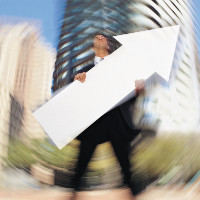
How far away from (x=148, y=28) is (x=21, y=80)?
0.81m

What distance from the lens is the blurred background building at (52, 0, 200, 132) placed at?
1.41 metres

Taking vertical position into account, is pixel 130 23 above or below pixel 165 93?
above

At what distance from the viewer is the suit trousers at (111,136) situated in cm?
113

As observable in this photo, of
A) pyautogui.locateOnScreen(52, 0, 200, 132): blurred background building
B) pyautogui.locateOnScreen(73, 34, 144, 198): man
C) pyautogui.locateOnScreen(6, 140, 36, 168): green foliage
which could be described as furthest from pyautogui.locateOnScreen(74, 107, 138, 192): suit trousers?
pyautogui.locateOnScreen(6, 140, 36, 168): green foliage

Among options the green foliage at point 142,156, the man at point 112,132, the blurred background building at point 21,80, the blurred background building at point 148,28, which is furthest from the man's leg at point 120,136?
the blurred background building at point 21,80

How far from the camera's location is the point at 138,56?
1136mm

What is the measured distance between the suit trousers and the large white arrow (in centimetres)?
6

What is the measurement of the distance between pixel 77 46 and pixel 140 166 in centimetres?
88

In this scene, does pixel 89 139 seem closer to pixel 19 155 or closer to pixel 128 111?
pixel 128 111

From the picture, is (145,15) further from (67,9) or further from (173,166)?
(173,166)

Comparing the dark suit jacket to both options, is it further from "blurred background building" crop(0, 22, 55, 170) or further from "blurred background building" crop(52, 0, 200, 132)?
"blurred background building" crop(0, 22, 55, 170)

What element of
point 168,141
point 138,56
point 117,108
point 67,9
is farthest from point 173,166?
point 67,9

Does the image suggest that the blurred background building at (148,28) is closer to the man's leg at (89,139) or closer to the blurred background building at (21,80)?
the blurred background building at (21,80)

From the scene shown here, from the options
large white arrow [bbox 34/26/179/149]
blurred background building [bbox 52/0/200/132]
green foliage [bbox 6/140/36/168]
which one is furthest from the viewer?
green foliage [bbox 6/140/36/168]
